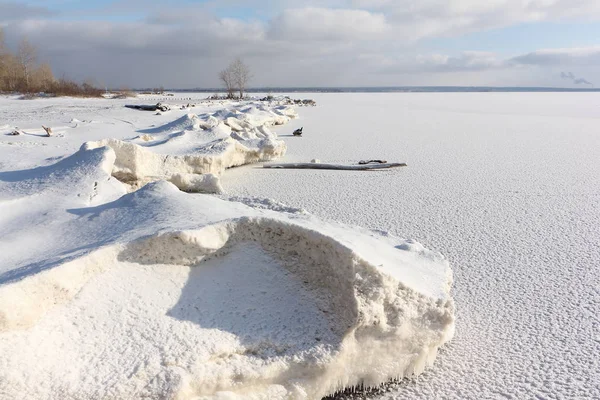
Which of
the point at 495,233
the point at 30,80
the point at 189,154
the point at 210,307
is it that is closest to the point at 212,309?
the point at 210,307

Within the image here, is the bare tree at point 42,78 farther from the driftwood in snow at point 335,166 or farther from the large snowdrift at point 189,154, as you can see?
the driftwood in snow at point 335,166

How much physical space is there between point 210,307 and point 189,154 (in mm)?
3715

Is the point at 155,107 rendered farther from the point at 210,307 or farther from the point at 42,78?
the point at 42,78

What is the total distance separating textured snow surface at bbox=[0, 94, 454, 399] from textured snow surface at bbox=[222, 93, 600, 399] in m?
0.25

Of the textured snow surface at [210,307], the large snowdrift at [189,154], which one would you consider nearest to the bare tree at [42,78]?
the large snowdrift at [189,154]

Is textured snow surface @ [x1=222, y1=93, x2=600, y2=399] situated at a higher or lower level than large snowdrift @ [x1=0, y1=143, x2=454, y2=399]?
lower

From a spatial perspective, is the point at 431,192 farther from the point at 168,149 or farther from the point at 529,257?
the point at 168,149

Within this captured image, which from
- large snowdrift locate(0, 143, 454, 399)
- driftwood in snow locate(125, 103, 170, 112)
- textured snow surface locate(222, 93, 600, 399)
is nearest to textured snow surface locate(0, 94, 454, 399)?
large snowdrift locate(0, 143, 454, 399)

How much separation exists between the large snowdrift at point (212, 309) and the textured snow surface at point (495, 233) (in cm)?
25

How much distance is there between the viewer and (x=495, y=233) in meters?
3.51

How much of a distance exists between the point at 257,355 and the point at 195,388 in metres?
0.25

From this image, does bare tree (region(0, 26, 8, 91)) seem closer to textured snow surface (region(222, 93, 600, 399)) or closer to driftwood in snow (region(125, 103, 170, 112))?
driftwood in snow (region(125, 103, 170, 112))

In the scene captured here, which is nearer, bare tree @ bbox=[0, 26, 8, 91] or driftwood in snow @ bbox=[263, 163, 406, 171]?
driftwood in snow @ bbox=[263, 163, 406, 171]

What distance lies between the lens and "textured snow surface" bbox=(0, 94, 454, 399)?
4.90ft
